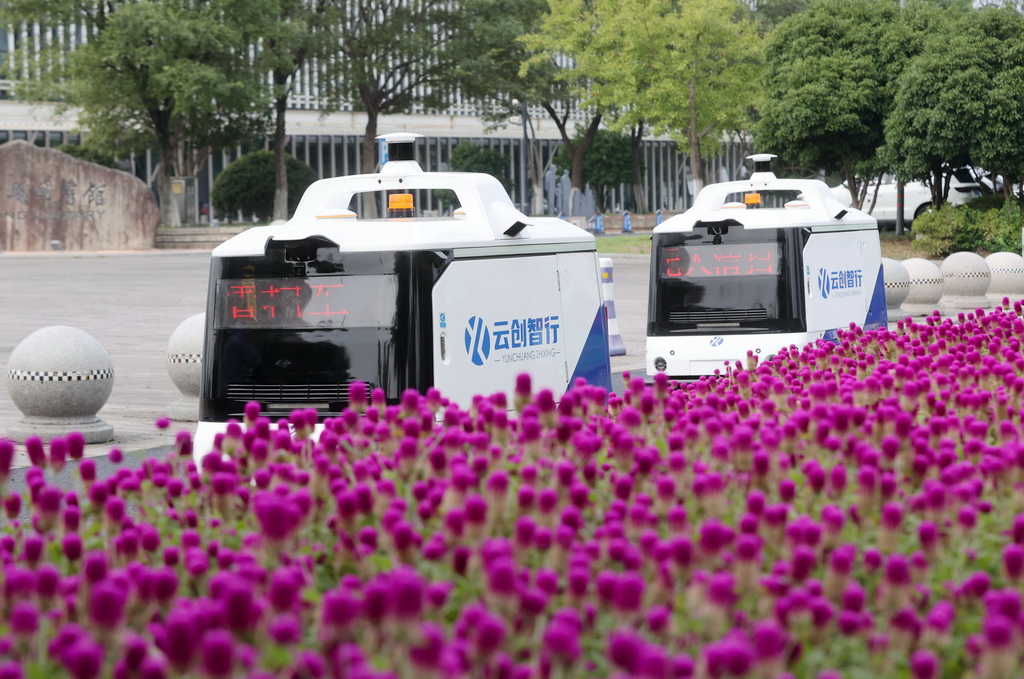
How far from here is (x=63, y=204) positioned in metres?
46.8

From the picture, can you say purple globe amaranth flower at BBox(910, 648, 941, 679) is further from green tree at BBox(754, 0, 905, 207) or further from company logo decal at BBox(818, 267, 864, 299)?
green tree at BBox(754, 0, 905, 207)

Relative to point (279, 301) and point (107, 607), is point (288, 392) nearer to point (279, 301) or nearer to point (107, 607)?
point (279, 301)

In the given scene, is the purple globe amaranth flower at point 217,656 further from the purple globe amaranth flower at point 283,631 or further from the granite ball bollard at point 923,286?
the granite ball bollard at point 923,286

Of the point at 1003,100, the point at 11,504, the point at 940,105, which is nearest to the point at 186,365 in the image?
the point at 11,504

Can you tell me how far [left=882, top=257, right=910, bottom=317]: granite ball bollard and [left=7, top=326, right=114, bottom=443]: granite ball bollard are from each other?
1383 cm

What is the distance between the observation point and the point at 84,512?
163 inches

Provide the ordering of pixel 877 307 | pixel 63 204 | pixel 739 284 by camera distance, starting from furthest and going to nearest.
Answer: pixel 63 204, pixel 877 307, pixel 739 284

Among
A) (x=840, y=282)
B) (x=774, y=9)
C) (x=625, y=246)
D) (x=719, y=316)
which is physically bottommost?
(x=719, y=316)

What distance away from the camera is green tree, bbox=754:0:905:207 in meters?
38.7

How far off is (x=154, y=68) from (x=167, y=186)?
247 inches

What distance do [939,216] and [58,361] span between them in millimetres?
27586

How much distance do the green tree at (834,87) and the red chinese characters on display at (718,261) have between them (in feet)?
82.0

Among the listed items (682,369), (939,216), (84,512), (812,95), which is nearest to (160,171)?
(812,95)

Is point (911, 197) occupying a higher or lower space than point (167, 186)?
lower
